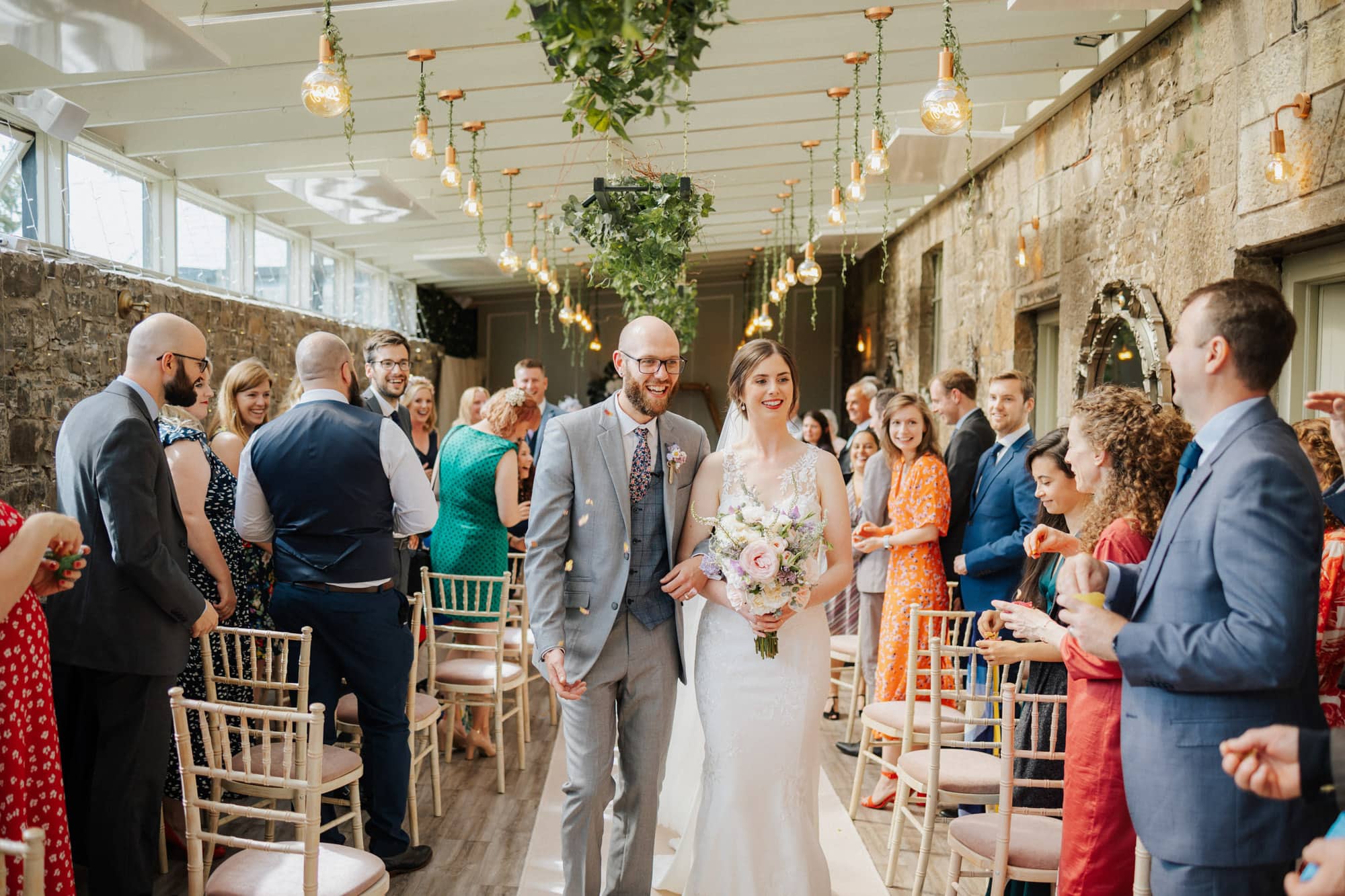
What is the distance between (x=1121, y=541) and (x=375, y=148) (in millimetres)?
6577

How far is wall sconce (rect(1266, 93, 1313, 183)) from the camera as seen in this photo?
3850 mm

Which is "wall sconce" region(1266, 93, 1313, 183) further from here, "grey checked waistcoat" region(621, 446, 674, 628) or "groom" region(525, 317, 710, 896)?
"grey checked waistcoat" region(621, 446, 674, 628)

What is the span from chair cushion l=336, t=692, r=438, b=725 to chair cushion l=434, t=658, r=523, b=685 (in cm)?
42

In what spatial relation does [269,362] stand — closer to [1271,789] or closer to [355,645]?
[355,645]

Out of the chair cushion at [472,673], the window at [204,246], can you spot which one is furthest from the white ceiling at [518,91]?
the chair cushion at [472,673]

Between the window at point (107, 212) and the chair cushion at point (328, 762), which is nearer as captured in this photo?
the chair cushion at point (328, 762)

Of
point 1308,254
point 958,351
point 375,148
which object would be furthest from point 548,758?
point 958,351

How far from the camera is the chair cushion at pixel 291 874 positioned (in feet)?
7.57

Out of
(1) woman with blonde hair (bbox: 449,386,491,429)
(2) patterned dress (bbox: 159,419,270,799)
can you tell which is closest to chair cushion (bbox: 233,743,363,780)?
(2) patterned dress (bbox: 159,419,270,799)

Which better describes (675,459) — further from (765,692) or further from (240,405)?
(240,405)

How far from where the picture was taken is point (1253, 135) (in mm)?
4281

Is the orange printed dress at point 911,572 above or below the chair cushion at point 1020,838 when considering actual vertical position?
above

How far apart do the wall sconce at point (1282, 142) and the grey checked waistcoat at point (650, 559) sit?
114 inches

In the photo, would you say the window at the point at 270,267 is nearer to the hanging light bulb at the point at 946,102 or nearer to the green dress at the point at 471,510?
the green dress at the point at 471,510
